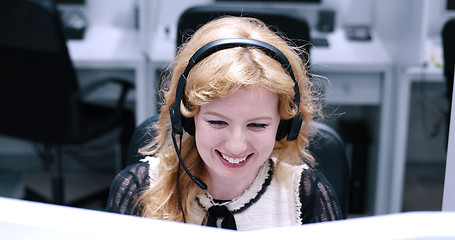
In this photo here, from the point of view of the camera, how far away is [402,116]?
233 centimetres

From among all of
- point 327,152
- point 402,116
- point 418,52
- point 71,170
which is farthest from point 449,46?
point 71,170

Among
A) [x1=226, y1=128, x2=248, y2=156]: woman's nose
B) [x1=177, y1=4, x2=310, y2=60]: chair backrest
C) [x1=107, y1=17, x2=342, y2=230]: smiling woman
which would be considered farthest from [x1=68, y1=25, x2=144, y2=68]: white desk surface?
[x1=226, y1=128, x2=248, y2=156]: woman's nose

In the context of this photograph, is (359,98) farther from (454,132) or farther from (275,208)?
(454,132)

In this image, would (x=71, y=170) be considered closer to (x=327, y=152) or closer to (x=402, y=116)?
(x=402, y=116)

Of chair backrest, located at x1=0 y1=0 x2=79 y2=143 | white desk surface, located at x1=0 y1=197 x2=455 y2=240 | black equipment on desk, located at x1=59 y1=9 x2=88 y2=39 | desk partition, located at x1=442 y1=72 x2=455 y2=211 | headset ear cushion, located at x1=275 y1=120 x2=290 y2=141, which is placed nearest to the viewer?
white desk surface, located at x1=0 y1=197 x2=455 y2=240

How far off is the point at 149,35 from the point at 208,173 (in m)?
1.45

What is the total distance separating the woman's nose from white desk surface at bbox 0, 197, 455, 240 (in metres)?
0.49

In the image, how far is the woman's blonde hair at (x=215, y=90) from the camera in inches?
34.0

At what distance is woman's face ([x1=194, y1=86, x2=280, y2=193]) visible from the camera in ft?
2.84

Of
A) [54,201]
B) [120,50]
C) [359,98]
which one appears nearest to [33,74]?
[120,50]

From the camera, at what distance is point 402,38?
2.31 meters

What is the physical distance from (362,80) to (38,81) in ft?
4.06

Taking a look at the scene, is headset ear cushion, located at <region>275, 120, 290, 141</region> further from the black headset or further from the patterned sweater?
the patterned sweater

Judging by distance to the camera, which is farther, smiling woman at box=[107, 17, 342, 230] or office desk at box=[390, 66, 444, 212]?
office desk at box=[390, 66, 444, 212]
